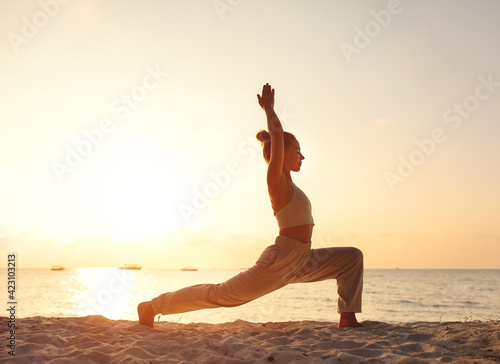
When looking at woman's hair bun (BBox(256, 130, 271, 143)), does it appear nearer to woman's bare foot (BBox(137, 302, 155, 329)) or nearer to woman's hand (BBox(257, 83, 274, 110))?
woman's hand (BBox(257, 83, 274, 110))

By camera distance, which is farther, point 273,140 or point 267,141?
point 267,141

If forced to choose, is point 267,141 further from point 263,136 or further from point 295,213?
point 295,213

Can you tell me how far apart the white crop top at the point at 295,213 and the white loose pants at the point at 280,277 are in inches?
6.6

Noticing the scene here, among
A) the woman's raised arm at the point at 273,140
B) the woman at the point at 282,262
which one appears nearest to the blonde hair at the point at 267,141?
the woman at the point at 282,262

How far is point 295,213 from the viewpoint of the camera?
13.0 ft

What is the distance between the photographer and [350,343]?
3406 millimetres

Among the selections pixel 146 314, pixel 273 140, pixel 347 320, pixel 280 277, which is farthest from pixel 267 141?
pixel 146 314

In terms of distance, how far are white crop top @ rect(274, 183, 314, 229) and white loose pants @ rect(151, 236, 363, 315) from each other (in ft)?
0.55

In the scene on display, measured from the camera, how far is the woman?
384cm

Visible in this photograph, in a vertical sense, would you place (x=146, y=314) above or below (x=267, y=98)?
below

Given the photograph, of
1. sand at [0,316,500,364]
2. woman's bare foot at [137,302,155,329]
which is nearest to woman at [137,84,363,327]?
woman's bare foot at [137,302,155,329]

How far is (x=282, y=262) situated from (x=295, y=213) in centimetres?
52

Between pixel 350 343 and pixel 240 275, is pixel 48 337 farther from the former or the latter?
pixel 350 343

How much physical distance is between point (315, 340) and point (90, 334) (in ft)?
7.87
